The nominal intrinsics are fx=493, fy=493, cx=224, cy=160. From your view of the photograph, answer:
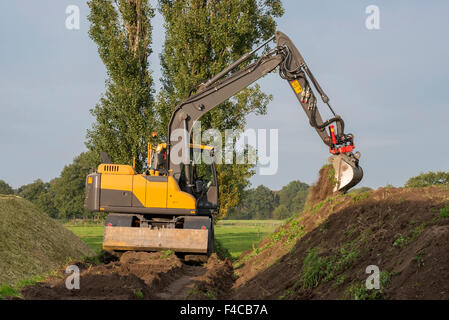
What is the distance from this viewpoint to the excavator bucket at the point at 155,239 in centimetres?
1466

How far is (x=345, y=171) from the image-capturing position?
1483 cm

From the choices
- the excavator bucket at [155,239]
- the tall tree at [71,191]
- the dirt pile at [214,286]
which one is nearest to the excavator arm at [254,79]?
the excavator bucket at [155,239]

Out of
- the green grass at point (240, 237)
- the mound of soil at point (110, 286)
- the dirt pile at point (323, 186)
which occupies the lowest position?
the green grass at point (240, 237)

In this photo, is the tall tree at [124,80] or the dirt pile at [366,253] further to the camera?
the tall tree at [124,80]

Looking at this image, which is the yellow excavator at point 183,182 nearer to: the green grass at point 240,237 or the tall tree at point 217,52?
the green grass at point 240,237

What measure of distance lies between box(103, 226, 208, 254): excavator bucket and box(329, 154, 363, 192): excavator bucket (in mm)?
4392

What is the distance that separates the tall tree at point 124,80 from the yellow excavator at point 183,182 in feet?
29.6

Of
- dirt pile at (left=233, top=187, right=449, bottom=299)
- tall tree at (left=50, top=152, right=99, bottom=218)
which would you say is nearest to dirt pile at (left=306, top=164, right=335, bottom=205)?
dirt pile at (left=233, top=187, right=449, bottom=299)

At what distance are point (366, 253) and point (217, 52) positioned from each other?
58.3ft

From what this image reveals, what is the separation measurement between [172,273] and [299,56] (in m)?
8.25

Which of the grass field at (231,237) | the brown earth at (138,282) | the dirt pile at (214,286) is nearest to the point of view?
the brown earth at (138,282)

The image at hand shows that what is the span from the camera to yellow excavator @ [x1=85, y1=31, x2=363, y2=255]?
584 inches

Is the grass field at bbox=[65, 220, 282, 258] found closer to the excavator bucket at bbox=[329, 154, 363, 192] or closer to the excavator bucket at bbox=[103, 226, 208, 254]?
the excavator bucket at bbox=[103, 226, 208, 254]

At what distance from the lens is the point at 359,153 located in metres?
14.7
